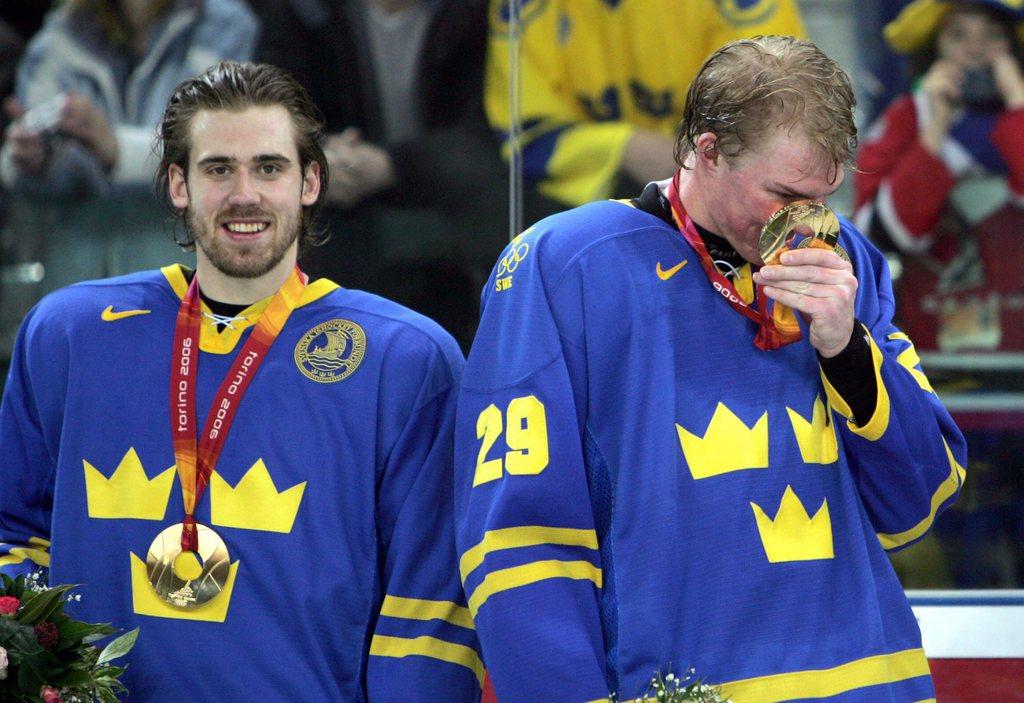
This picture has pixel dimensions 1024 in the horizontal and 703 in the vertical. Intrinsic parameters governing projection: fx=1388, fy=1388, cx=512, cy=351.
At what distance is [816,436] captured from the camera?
1.96 m

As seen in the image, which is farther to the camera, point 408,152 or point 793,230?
point 408,152

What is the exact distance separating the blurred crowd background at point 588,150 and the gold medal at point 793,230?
1063 millimetres

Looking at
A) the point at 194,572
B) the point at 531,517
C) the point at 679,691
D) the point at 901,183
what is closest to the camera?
the point at 679,691

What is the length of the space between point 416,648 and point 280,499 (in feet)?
1.01

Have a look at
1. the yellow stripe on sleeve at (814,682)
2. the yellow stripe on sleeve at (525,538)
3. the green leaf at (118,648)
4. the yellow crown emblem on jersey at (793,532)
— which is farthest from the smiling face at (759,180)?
the green leaf at (118,648)

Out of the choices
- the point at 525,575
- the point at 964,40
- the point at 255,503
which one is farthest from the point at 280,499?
the point at 964,40

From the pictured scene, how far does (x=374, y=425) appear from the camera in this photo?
217cm

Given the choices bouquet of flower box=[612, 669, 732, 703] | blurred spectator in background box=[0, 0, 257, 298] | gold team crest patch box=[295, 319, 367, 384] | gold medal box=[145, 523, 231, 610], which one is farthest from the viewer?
blurred spectator in background box=[0, 0, 257, 298]

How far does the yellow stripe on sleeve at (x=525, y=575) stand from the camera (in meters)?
1.84

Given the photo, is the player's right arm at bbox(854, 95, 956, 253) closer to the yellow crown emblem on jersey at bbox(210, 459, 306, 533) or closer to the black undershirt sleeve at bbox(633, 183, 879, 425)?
the black undershirt sleeve at bbox(633, 183, 879, 425)

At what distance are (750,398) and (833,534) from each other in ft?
0.74

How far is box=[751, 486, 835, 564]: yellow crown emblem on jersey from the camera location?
1.91m

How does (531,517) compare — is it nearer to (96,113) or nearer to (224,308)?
(224,308)

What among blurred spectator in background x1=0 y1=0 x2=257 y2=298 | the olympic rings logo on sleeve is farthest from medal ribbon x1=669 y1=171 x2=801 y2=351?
blurred spectator in background x1=0 y1=0 x2=257 y2=298
